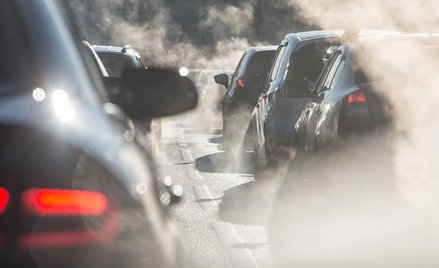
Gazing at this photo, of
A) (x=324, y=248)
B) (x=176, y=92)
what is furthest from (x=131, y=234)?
(x=324, y=248)

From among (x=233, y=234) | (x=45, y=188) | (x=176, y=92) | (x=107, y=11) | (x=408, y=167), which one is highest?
(x=45, y=188)

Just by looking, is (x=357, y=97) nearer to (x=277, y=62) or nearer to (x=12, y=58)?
(x=277, y=62)

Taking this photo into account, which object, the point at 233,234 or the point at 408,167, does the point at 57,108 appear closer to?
the point at 408,167

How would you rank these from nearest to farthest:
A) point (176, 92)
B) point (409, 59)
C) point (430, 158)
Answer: point (176, 92) → point (430, 158) → point (409, 59)

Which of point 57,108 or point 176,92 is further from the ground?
point 57,108

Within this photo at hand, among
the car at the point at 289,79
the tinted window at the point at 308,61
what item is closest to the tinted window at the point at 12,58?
the car at the point at 289,79

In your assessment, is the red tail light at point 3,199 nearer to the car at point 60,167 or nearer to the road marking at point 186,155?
the car at point 60,167

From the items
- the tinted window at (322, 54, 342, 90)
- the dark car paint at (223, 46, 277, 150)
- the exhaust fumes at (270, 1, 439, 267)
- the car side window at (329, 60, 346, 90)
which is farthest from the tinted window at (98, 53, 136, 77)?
the exhaust fumes at (270, 1, 439, 267)

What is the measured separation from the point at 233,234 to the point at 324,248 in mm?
1109

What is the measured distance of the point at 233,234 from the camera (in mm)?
9203

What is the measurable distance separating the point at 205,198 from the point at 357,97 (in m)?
3.61

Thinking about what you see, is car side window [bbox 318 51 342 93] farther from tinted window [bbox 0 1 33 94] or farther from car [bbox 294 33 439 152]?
tinted window [bbox 0 1 33 94]

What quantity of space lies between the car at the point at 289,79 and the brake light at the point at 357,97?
3822 mm

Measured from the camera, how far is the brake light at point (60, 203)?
77.9 inches
